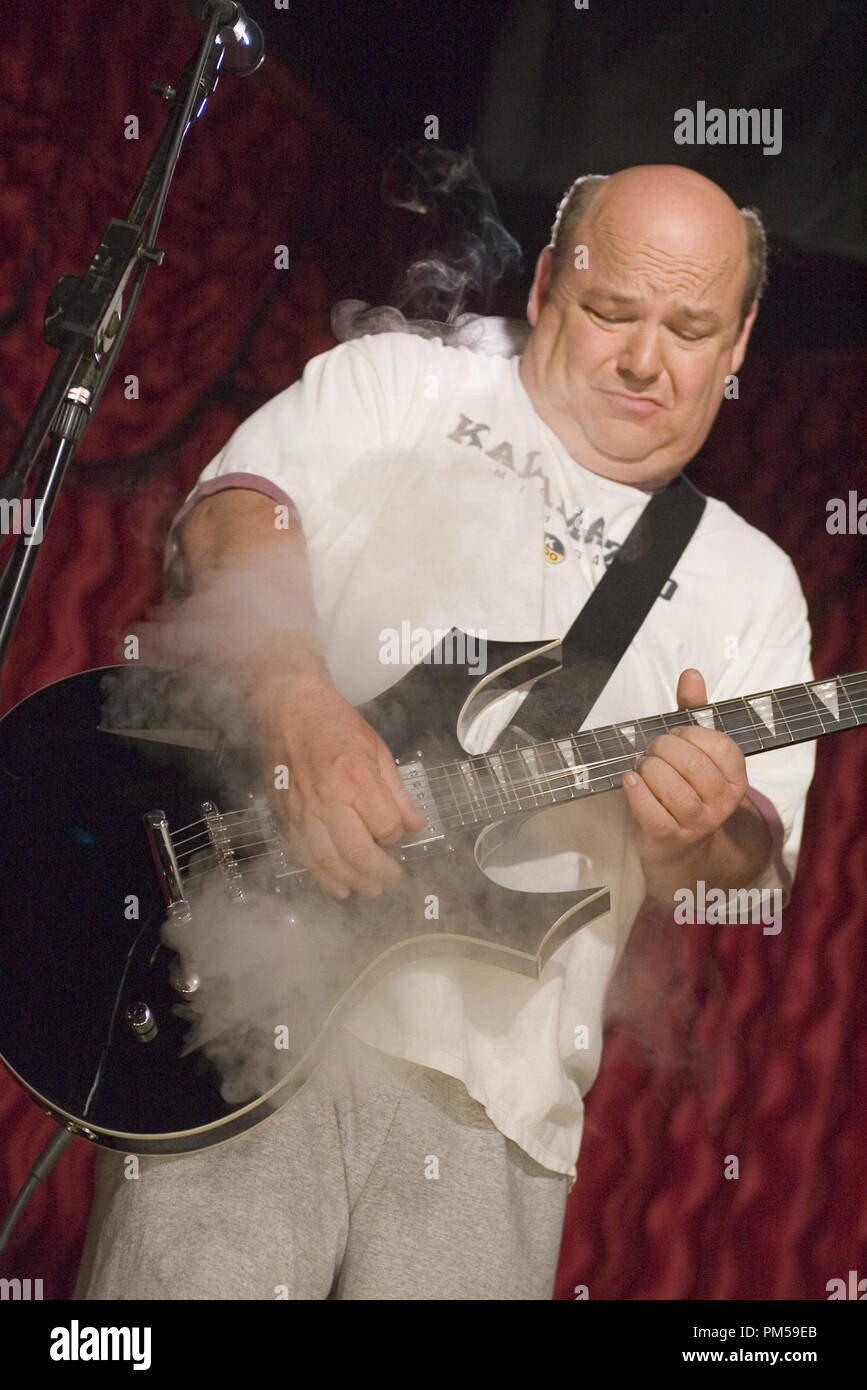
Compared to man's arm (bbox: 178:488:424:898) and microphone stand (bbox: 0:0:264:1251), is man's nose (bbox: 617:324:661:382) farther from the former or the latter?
microphone stand (bbox: 0:0:264:1251)

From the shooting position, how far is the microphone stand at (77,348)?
86 centimetres

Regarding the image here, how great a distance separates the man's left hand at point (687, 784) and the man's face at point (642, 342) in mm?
508

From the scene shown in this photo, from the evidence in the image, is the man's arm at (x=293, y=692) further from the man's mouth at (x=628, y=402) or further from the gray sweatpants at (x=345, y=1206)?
the man's mouth at (x=628, y=402)

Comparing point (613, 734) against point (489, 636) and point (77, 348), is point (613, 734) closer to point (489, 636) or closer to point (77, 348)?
point (489, 636)

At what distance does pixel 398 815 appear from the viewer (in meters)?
1.08

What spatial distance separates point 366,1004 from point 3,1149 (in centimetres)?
67

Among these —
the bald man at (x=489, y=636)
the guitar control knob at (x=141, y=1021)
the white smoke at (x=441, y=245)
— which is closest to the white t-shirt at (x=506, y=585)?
the bald man at (x=489, y=636)

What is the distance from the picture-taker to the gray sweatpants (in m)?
1.09

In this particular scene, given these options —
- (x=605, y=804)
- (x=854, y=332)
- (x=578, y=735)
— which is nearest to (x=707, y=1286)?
(x=605, y=804)

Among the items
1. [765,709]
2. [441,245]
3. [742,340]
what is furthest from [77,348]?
[441,245]

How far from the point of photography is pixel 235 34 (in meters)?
1.04

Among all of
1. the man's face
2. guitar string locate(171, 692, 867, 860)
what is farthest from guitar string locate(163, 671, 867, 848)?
A: the man's face

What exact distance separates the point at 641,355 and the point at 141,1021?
1069 millimetres

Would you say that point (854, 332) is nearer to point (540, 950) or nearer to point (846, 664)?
point (846, 664)
